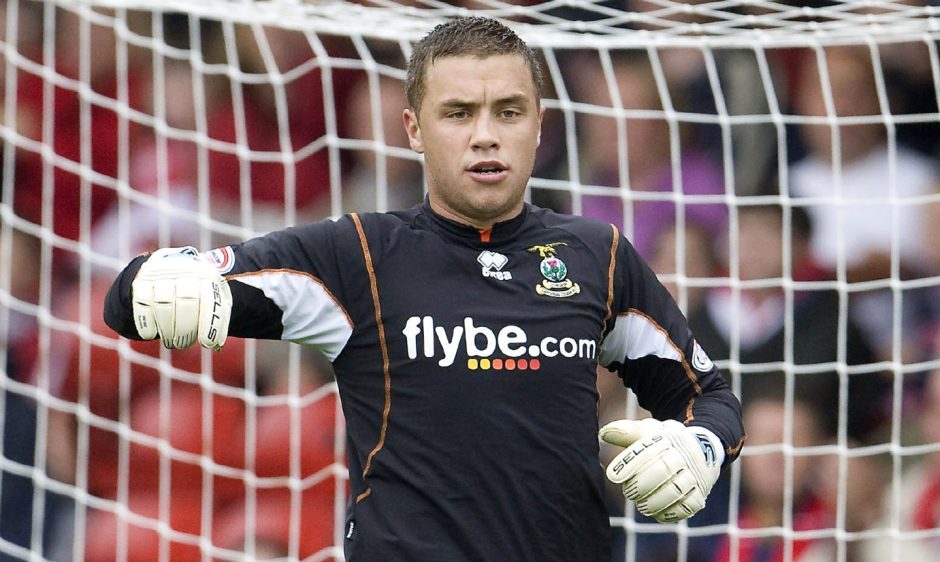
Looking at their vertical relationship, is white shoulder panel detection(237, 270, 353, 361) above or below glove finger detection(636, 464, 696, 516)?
above

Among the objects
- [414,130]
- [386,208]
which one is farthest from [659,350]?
[386,208]

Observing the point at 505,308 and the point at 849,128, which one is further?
the point at 849,128

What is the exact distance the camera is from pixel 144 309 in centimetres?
204

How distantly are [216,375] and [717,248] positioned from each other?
1699 millimetres

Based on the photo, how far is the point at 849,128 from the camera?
4.41 metres

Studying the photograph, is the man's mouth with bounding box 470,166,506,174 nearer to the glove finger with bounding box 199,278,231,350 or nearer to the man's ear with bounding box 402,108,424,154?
the man's ear with bounding box 402,108,424,154

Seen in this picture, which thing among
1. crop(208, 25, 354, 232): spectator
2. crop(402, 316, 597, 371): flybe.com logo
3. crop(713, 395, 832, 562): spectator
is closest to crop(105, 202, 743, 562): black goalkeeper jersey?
crop(402, 316, 597, 371): flybe.com logo

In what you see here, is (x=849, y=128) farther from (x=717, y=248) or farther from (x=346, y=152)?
(x=346, y=152)

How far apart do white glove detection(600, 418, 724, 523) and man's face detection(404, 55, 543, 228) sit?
46 centimetres

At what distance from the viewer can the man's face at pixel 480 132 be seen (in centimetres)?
229

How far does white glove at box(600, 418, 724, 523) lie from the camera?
7.09 ft

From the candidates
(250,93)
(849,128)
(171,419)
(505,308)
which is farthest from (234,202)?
(505,308)

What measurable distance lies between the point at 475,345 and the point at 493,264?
0.17m

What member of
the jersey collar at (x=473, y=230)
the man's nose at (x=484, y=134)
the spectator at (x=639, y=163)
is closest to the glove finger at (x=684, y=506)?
the jersey collar at (x=473, y=230)
